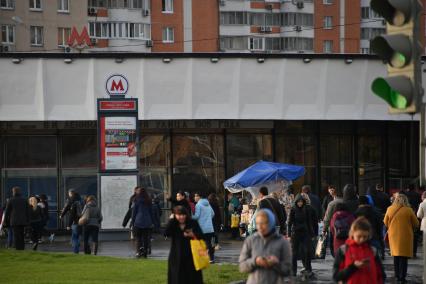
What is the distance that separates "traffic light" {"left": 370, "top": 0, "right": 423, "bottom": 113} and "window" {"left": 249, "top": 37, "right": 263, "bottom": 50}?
9182 cm

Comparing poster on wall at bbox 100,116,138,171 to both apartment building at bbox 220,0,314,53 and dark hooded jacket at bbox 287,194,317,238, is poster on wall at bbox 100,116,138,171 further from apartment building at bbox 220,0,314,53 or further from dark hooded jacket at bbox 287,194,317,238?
apartment building at bbox 220,0,314,53

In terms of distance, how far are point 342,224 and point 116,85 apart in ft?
53.9

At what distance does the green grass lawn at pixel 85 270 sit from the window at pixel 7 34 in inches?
2690

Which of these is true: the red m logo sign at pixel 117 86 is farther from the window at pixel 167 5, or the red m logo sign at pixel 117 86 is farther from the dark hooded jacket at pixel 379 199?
the window at pixel 167 5

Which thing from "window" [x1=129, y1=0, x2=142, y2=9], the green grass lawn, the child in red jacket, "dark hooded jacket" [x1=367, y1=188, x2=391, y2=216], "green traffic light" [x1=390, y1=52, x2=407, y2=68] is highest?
"window" [x1=129, y1=0, x2=142, y2=9]

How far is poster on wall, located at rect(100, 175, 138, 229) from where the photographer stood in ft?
99.2

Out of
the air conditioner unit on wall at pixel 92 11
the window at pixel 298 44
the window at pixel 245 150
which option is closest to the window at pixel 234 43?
the window at pixel 298 44

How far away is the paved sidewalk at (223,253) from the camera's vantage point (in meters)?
20.0

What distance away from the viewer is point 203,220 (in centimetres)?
2370

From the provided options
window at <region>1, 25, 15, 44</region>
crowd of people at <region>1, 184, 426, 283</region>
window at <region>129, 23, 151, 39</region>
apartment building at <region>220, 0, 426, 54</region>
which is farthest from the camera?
apartment building at <region>220, 0, 426, 54</region>

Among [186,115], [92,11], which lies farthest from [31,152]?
[92,11]

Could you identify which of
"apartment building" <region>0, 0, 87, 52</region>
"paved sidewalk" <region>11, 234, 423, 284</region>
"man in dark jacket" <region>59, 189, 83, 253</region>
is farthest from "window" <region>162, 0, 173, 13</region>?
"man in dark jacket" <region>59, 189, 83, 253</region>

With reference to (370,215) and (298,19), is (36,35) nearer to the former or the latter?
(298,19)

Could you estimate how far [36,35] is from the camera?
90.9 m
